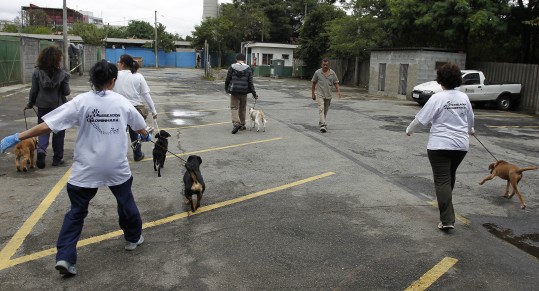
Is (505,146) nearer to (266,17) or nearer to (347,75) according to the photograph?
(347,75)

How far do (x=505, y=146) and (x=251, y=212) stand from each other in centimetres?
769

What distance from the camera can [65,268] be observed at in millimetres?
3650

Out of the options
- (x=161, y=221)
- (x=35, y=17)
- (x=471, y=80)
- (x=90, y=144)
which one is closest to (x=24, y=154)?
(x=161, y=221)

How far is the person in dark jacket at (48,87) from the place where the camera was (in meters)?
6.81

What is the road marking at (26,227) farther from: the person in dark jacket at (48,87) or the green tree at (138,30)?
the green tree at (138,30)

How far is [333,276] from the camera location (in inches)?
154

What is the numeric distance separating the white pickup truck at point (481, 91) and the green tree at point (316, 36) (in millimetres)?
21411

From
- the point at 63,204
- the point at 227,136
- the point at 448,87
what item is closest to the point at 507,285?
the point at 448,87

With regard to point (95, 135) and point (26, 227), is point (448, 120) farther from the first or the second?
point (26, 227)

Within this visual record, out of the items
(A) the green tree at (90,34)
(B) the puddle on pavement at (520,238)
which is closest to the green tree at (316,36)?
(A) the green tree at (90,34)

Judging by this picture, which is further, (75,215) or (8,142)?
(75,215)

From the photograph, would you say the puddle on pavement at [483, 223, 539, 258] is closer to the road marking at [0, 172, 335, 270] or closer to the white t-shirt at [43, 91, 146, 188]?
the road marking at [0, 172, 335, 270]

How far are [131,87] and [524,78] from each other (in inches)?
745

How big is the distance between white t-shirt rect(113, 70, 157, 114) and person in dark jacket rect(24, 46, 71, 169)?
790 mm
